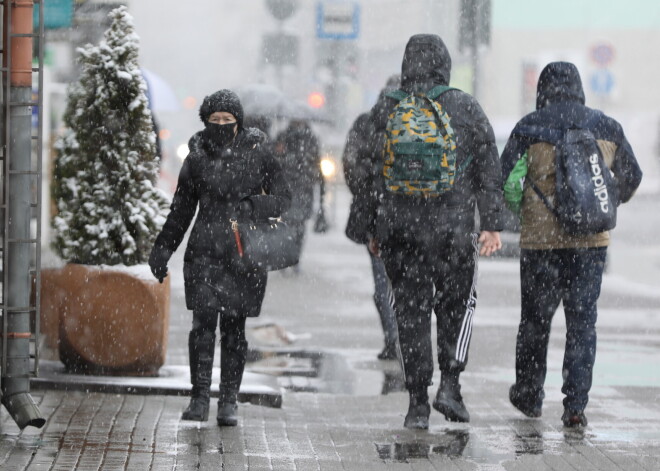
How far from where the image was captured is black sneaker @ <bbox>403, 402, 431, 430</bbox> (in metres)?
7.35

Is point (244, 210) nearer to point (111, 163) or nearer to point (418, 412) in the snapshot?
point (418, 412)

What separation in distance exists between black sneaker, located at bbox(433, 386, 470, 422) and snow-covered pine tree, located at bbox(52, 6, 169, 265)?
7.51ft

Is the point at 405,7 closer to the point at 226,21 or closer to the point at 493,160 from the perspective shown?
the point at 226,21

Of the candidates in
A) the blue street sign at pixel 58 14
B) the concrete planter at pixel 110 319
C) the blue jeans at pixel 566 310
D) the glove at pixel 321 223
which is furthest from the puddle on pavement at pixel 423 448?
the glove at pixel 321 223

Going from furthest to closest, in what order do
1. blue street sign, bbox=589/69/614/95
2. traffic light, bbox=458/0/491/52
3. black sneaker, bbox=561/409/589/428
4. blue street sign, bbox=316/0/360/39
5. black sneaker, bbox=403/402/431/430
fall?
1. blue street sign, bbox=589/69/614/95
2. blue street sign, bbox=316/0/360/39
3. traffic light, bbox=458/0/491/52
4. black sneaker, bbox=561/409/589/428
5. black sneaker, bbox=403/402/431/430

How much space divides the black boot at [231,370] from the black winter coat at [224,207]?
0.22 metres

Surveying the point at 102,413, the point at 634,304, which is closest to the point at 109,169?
the point at 102,413

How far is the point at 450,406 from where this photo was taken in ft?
24.5

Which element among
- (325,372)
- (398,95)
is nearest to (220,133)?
(398,95)

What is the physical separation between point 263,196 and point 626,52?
77.2 meters

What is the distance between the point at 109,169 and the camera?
9.01 metres

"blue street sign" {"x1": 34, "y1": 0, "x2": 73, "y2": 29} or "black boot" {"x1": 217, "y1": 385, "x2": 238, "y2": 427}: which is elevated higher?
"blue street sign" {"x1": 34, "y1": 0, "x2": 73, "y2": 29}

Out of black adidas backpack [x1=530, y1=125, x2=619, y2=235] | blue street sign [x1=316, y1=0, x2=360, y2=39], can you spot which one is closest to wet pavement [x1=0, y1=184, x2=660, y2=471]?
black adidas backpack [x1=530, y1=125, x2=619, y2=235]

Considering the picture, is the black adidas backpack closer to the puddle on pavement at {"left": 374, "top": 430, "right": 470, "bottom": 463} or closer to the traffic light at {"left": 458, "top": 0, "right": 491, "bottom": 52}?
the puddle on pavement at {"left": 374, "top": 430, "right": 470, "bottom": 463}
